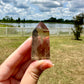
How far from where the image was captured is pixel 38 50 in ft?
3.18

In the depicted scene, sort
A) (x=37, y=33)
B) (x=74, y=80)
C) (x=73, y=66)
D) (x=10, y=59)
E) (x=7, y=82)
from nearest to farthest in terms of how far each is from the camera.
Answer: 1. (x=37, y=33)
2. (x=10, y=59)
3. (x=7, y=82)
4. (x=74, y=80)
5. (x=73, y=66)

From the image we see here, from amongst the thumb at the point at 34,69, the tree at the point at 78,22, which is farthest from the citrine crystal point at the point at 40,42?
the tree at the point at 78,22

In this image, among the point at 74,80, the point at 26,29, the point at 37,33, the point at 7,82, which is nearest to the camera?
the point at 37,33

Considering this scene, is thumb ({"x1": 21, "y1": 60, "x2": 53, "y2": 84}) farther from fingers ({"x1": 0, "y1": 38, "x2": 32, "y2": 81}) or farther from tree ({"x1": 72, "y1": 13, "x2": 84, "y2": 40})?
tree ({"x1": 72, "y1": 13, "x2": 84, "y2": 40})

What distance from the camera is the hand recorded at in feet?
3.40

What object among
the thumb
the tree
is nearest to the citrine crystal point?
the thumb

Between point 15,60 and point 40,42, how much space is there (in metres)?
0.35

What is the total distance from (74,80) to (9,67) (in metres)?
3.66

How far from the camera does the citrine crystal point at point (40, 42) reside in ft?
3.06

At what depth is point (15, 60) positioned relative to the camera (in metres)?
1.15

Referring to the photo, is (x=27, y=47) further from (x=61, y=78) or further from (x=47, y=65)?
(x=61, y=78)

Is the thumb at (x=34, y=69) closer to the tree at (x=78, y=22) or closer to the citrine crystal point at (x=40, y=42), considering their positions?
the citrine crystal point at (x=40, y=42)

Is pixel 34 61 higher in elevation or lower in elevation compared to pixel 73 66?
higher

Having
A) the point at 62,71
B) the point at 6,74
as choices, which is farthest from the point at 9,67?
the point at 62,71
